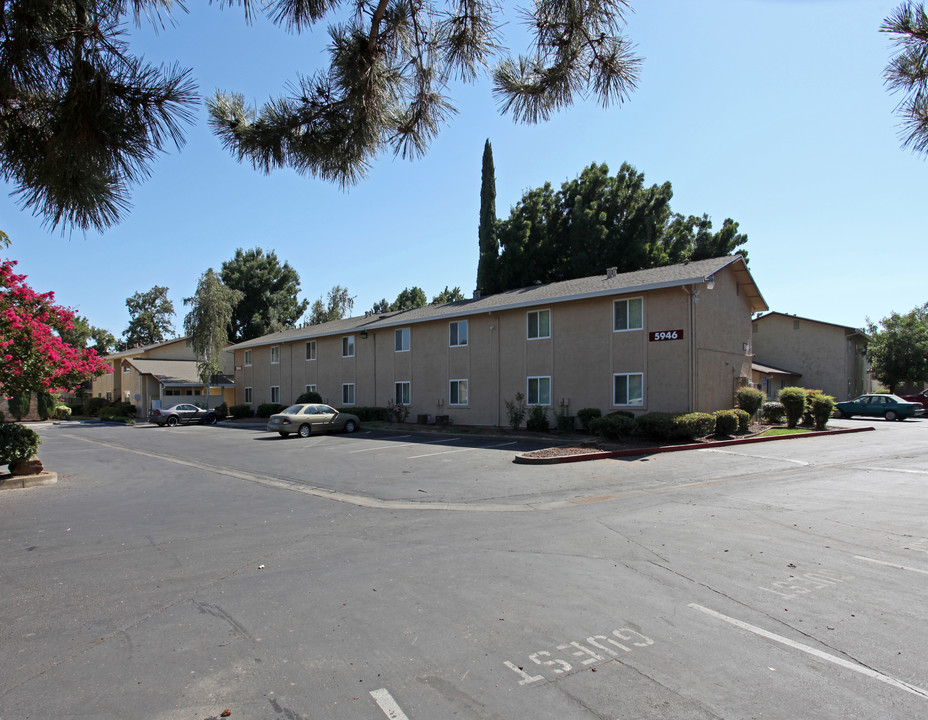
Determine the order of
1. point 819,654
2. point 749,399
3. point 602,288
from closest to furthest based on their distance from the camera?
1. point 819,654
2. point 749,399
3. point 602,288

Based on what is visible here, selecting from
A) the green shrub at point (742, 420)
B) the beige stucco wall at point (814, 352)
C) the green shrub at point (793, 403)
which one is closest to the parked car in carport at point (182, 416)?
the green shrub at point (742, 420)

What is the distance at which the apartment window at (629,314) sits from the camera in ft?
68.4

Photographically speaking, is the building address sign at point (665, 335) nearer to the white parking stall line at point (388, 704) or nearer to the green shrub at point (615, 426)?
the green shrub at point (615, 426)

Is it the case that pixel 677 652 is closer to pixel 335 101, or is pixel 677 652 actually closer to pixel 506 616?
pixel 506 616

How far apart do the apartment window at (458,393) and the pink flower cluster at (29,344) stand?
16625 millimetres

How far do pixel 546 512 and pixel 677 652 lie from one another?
474 centimetres

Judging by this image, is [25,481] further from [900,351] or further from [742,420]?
[900,351]

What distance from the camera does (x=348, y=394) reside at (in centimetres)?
3366

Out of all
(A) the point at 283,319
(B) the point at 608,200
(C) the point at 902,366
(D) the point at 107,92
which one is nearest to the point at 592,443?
(D) the point at 107,92

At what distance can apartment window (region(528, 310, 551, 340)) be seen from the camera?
2359 centimetres

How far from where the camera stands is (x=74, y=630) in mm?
4160

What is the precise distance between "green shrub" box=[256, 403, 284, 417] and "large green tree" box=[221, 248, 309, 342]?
921 inches

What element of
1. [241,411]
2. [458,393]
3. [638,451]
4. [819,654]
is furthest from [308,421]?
[819,654]

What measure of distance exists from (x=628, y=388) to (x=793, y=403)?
7.46 m
